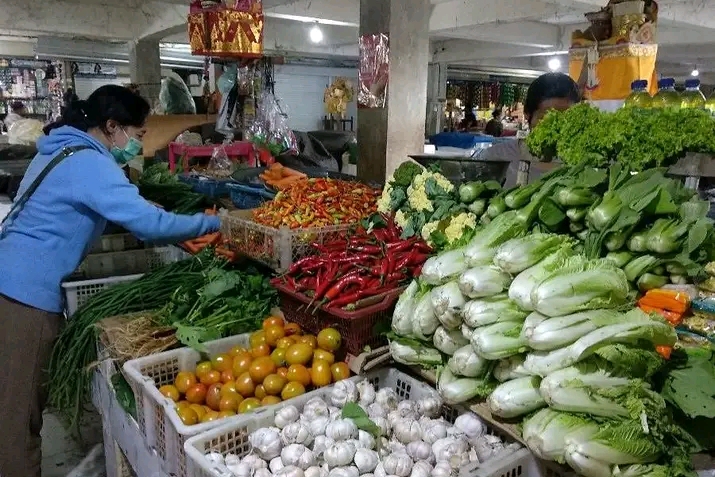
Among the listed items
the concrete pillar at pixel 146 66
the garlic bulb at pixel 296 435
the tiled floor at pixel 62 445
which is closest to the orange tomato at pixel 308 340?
the garlic bulb at pixel 296 435

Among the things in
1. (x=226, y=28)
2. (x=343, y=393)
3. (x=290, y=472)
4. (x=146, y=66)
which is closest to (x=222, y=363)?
(x=343, y=393)

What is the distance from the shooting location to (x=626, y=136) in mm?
2195

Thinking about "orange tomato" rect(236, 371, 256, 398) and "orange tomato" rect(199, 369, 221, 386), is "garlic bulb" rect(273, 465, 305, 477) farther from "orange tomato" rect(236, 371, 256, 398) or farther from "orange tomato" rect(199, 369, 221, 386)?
"orange tomato" rect(199, 369, 221, 386)

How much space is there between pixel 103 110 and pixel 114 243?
155 cm

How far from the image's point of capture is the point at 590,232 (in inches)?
78.4

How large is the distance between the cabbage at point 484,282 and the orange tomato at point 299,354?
0.88m

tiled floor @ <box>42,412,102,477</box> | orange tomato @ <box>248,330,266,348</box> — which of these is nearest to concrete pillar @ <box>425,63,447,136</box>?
tiled floor @ <box>42,412,102,477</box>

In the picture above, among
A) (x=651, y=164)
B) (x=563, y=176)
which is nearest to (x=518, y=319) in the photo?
(x=563, y=176)

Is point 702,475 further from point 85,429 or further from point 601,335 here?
point 85,429

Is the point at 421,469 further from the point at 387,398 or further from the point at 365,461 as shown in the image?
the point at 387,398

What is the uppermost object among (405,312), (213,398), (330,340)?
(405,312)

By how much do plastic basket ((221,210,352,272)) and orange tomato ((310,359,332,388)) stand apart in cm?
63

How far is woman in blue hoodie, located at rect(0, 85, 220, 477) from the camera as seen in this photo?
287cm

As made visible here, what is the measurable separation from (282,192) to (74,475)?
220 centimetres
